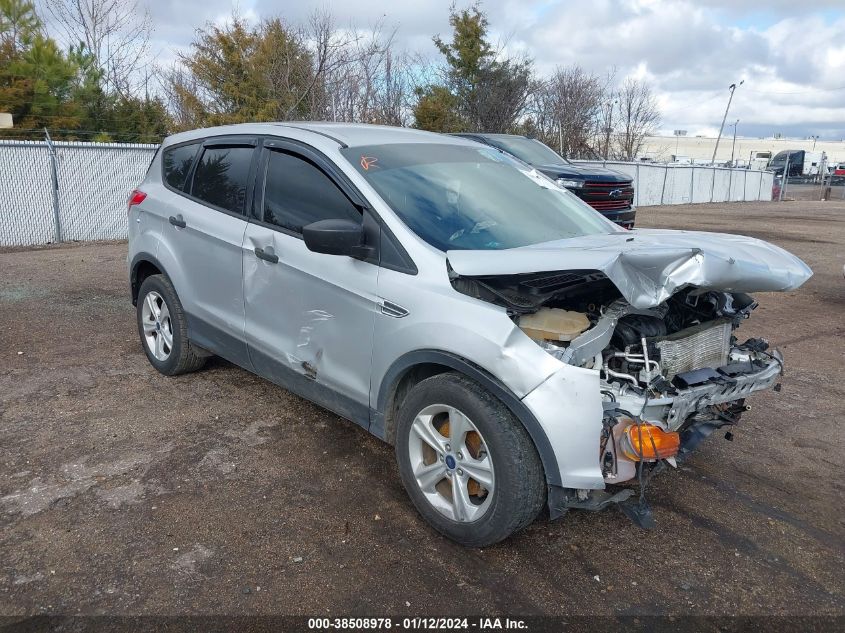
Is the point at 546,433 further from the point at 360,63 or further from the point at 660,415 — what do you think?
the point at 360,63

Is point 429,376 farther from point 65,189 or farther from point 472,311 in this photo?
point 65,189

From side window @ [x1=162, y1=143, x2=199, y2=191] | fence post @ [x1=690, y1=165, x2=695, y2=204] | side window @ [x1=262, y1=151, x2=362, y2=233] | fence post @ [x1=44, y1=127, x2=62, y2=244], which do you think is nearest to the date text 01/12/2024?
side window @ [x1=262, y1=151, x2=362, y2=233]

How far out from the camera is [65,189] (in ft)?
43.7

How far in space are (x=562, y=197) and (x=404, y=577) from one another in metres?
2.57

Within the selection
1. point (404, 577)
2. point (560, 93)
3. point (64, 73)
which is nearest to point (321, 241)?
point (404, 577)

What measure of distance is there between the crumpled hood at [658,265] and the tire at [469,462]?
54 cm

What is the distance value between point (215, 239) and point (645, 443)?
9.49ft

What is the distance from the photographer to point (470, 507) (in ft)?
10.4

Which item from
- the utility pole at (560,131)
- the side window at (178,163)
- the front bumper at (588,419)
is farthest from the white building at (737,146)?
the front bumper at (588,419)

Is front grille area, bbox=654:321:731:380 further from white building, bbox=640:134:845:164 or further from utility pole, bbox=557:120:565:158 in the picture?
white building, bbox=640:134:845:164

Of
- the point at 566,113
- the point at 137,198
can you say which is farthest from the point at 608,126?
the point at 137,198

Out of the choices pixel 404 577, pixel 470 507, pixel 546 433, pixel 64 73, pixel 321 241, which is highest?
pixel 64 73

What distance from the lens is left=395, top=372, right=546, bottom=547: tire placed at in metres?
2.94

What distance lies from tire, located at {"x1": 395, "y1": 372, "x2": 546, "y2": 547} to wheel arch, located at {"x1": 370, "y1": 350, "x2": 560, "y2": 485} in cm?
6
